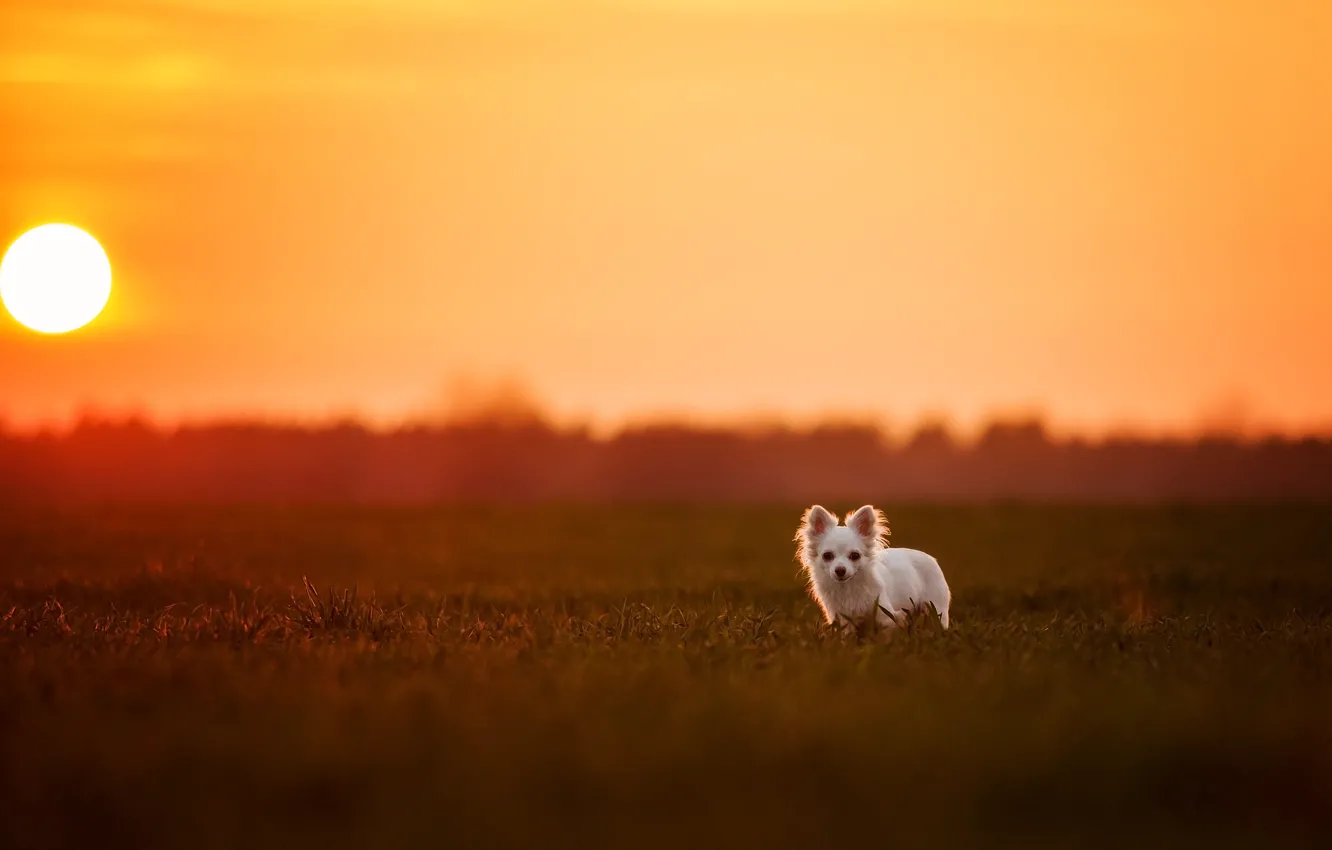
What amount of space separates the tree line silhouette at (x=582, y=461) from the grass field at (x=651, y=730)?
4778 centimetres

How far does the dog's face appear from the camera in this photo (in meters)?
12.8

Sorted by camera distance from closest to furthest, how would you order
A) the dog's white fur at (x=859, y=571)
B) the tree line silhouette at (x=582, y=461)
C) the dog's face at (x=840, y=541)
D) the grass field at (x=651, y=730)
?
the grass field at (x=651, y=730) < the dog's face at (x=840, y=541) < the dog's white fur at (x=859, y=571) < the tree line silhouette at (x=582, y=461)

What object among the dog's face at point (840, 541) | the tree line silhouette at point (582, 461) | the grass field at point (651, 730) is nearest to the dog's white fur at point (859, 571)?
the dog's face at point (840, 541)

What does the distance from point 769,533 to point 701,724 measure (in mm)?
27452

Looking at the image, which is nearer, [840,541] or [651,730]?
[651,730]

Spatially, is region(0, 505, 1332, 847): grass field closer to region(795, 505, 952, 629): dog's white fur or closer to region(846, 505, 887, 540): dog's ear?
region(795, 505, 952, 629): dog's white fur

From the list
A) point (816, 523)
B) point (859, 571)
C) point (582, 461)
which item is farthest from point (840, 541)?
point (582, 461)

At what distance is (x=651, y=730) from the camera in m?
7.89

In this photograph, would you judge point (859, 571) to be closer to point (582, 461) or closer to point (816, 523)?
point (816, 523)

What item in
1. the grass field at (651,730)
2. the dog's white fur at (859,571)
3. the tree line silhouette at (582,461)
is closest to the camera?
the grass field at (651,730)

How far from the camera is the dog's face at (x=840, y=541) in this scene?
12.8 meters

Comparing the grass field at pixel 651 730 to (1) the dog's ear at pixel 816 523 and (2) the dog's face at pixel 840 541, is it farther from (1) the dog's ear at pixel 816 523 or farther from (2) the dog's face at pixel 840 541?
(1) the dog's ear at pixel 816 523

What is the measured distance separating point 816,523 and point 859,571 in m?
0.78

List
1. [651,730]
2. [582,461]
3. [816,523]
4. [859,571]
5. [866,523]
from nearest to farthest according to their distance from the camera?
[651,730] < [859,571] < [866,523] < [816,523] < [582,461]
